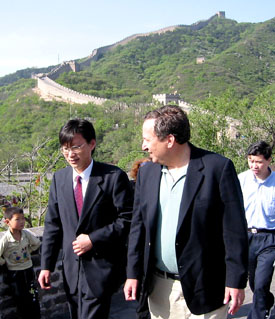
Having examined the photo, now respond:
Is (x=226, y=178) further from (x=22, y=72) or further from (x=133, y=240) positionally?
(x=22, y=72)

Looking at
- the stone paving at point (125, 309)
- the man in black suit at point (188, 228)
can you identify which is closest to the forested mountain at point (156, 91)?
the stone paving at point (125, 309)

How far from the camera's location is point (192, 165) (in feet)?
7.56

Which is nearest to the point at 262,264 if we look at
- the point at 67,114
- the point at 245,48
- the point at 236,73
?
the point at 67,114

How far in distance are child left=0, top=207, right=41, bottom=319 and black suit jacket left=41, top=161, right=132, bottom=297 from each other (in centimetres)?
69

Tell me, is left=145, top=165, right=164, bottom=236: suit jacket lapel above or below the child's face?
above

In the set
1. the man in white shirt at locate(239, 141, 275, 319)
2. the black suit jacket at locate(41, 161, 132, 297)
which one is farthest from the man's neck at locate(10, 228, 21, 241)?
the man in white shirt at locate(239, 141, 275, 319)

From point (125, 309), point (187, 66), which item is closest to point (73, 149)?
point (125, 309)

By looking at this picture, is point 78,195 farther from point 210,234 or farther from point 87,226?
point 210,234

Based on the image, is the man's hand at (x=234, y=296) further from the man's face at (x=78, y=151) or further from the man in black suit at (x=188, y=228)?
the man's face at (x=78, y=151)

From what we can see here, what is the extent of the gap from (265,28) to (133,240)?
95.9 meters

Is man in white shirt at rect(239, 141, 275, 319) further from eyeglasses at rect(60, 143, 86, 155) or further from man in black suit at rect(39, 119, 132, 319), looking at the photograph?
eyeglasses at rect(60, 143, 86, 155)

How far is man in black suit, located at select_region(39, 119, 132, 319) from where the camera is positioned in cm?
273

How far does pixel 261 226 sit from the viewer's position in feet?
12.0

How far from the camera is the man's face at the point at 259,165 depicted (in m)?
3.67
